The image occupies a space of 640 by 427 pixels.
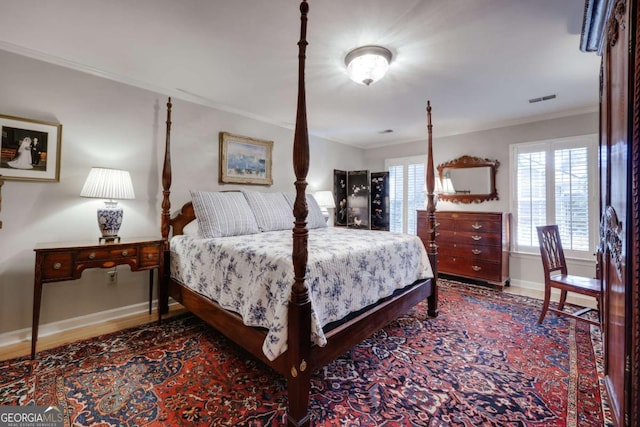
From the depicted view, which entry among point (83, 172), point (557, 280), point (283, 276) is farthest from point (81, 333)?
point (557, 280)

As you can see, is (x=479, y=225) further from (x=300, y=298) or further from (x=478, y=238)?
(x=300, y=298)

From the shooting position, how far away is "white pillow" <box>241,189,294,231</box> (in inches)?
118

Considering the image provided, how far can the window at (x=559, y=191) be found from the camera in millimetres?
3314

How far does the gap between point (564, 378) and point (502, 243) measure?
2.13m

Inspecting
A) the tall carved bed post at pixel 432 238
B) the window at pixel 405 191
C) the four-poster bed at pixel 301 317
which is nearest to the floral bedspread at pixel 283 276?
the four-poster bed at pixel 301 317

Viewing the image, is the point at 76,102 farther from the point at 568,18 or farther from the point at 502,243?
the point at 502,243

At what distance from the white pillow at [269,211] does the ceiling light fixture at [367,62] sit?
5.39 feet

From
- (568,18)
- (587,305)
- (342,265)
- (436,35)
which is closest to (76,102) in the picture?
(342,265)

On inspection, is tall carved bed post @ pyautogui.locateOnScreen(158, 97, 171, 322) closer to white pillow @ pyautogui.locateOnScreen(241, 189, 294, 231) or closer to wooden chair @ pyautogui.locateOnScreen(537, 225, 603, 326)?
white pillow @ pyautogui.locateOnScreen(241, 189, 294, 231)

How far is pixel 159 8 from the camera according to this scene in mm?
1696

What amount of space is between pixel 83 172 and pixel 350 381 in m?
2.88

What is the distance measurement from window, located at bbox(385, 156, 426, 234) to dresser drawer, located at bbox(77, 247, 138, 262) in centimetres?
416

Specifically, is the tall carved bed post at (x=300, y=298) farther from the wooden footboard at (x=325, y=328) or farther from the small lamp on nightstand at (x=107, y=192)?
the small lamp on nightstand at (x=107, y=192)

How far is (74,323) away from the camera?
7.90 ft
